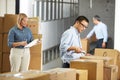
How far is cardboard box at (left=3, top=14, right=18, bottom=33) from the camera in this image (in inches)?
224

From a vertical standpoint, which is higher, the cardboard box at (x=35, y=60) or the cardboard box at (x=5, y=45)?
the cardboard box at (x=5, y=45)

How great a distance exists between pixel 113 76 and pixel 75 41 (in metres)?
1.11

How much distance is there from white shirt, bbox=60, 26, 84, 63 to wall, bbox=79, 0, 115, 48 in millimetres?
5477

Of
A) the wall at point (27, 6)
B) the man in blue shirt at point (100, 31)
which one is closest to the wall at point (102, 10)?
the man in blue shirt at point (100, 31)

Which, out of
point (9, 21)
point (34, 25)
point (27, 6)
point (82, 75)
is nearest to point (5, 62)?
point (9, 21)

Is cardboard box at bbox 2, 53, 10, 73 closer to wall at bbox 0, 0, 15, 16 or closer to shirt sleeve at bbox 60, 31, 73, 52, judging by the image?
wall at bbox 0, 0, 15, 16

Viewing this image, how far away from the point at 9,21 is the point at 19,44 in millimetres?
967

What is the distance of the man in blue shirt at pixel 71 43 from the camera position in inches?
151

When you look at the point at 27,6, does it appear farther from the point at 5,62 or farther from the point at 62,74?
the point at 62,74

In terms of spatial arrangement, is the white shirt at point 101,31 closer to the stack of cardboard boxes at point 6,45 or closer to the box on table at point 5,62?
the stack of cardboard boxes at point 6,45

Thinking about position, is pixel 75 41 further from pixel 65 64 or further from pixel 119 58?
pixel 119 58

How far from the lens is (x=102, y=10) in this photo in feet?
31.3

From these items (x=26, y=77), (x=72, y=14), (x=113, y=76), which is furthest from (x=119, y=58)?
(x=72, y=14)

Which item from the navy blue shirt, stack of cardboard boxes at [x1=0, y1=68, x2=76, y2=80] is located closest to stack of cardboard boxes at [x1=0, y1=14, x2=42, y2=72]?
the navy blue shirt
